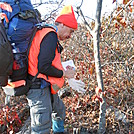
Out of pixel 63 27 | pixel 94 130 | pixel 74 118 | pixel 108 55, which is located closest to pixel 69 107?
pixel 74 118

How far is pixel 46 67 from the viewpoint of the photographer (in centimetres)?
172

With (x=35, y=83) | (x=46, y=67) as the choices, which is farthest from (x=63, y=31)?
(x=35, y=83)

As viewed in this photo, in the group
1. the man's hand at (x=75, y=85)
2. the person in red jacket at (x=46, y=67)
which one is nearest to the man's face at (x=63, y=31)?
the person in red jacket at (x=46, y=67)

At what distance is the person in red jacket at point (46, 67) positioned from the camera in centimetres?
169

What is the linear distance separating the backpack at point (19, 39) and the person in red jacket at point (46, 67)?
0.22 feet

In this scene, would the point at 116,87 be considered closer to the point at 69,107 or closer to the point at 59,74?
the point at 69,107

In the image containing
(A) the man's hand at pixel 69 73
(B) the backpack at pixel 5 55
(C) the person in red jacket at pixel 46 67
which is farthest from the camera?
(A) the man's hand at pixel 69 73

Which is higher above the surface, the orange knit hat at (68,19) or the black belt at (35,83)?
the orange knit hat at (68,19)

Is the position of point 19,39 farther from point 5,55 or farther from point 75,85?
point 75,85

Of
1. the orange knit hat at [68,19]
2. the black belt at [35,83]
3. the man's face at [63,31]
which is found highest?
the orange knit hat at [68,19]

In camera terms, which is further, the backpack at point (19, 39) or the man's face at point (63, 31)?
the man's face at point (63, 31)

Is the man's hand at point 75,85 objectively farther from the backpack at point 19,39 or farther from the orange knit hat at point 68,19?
the orange knit hat at point 68,19

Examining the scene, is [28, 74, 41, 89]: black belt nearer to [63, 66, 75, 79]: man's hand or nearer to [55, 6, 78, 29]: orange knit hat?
[63, 66, 75, 79]: man's hand

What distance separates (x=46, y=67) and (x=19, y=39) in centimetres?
38
